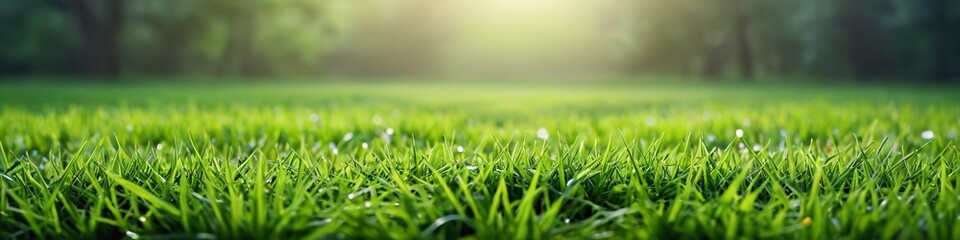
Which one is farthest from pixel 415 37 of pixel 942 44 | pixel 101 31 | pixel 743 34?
pixel 942 44

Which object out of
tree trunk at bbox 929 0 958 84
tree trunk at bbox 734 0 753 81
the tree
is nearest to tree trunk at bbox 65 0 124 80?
the tree

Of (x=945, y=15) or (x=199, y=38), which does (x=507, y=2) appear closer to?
(x=199, y=38)

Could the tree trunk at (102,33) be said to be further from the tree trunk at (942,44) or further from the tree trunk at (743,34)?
the tree trunk at (942,44)

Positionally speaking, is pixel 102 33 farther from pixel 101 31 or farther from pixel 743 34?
pixel 743 34

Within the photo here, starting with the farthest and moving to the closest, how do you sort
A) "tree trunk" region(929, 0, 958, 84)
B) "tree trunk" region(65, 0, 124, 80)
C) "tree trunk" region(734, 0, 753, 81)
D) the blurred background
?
"tree trunk" region(734, 0, 753, 81), the blurred background, "tree trunk" region(929, 0, 958, 84), "tree trunk" region(65, 0, 124, 80)

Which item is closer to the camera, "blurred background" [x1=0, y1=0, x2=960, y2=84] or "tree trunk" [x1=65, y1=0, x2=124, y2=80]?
"tree trunk" [x1=65, y1=0, x2=124, y2=80]

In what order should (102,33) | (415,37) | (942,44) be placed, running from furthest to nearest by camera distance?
(415,37), (942,44), (102,33)

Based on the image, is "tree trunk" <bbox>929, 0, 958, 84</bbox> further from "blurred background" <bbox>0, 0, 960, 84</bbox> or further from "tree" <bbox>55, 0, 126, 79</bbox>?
"tree" <bbox>55, 0, 126, 79</bbox>

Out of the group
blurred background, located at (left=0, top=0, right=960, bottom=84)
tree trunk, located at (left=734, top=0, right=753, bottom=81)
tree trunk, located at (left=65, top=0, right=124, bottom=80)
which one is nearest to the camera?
tree trunk, located at (left=65, top=0, right=124, bottom=80)

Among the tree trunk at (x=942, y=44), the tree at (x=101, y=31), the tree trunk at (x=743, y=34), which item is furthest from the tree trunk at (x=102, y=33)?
the tree trunk at (x=942, y=44)
